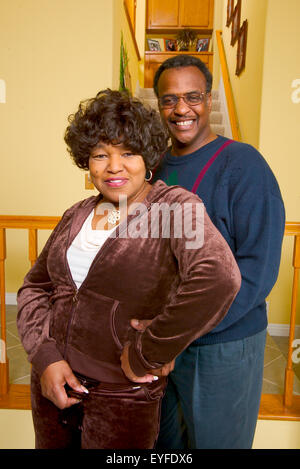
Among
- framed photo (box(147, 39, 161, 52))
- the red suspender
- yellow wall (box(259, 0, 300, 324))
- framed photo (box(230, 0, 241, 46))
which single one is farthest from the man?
framed photo (box(147, 39, 161, 52))

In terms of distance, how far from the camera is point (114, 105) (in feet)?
2.94

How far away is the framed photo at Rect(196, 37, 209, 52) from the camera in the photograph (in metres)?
7.31

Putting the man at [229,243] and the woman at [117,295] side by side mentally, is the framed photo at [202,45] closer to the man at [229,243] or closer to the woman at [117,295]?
the man at [229,243]

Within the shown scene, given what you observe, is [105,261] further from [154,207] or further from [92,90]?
[92,90]

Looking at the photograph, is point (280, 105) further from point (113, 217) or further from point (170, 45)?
point (170, 45)

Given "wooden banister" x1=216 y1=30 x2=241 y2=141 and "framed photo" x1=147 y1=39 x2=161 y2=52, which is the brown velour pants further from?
"framed photo" x1=147 y1=39 x2=161 y2=52

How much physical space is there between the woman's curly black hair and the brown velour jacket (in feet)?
0.37

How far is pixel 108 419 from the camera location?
2.89 ft

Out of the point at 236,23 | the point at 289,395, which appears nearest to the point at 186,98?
the point at 289,395

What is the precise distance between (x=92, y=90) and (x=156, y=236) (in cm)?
247

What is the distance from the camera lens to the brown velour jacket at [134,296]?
75cm

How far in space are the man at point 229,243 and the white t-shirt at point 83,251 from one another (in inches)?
7.3

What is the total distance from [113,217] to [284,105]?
2472 millimetres
